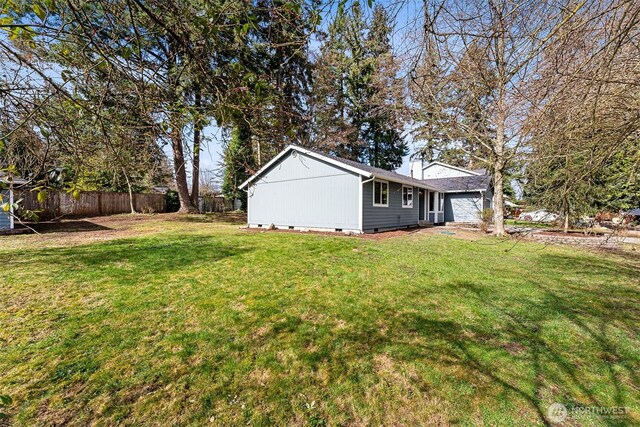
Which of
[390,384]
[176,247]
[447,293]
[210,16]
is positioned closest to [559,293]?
[447,293]

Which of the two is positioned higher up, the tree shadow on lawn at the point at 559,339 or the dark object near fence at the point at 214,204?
the dark object near fence at the point at 214,204

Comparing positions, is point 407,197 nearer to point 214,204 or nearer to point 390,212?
point 390,212

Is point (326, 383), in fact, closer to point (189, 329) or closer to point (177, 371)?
point (177, 371)

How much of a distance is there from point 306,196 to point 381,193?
11.1 feet

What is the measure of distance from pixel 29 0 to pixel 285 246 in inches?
260

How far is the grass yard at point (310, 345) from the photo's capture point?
201cm

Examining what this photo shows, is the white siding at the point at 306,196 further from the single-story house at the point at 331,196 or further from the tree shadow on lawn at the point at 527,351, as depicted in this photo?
the tree shadow on lawn at the point at 527,351

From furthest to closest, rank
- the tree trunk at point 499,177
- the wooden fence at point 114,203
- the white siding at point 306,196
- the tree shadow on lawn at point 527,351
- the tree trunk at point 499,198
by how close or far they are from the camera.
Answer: the wooden fence at point 114,203, the white siding at point 306,196, the tree trunk at point 499,198, the tree trunk at point 499,177, the tree shadow on lawn at point 527,351

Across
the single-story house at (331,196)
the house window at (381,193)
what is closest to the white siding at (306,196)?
the single-story house at (331,196)

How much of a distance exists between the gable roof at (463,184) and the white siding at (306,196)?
8.01m

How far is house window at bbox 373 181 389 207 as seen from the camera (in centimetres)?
1184

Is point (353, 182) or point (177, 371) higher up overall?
point (353, 182)

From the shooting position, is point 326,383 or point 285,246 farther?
point 285,246

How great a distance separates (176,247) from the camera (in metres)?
7.54
